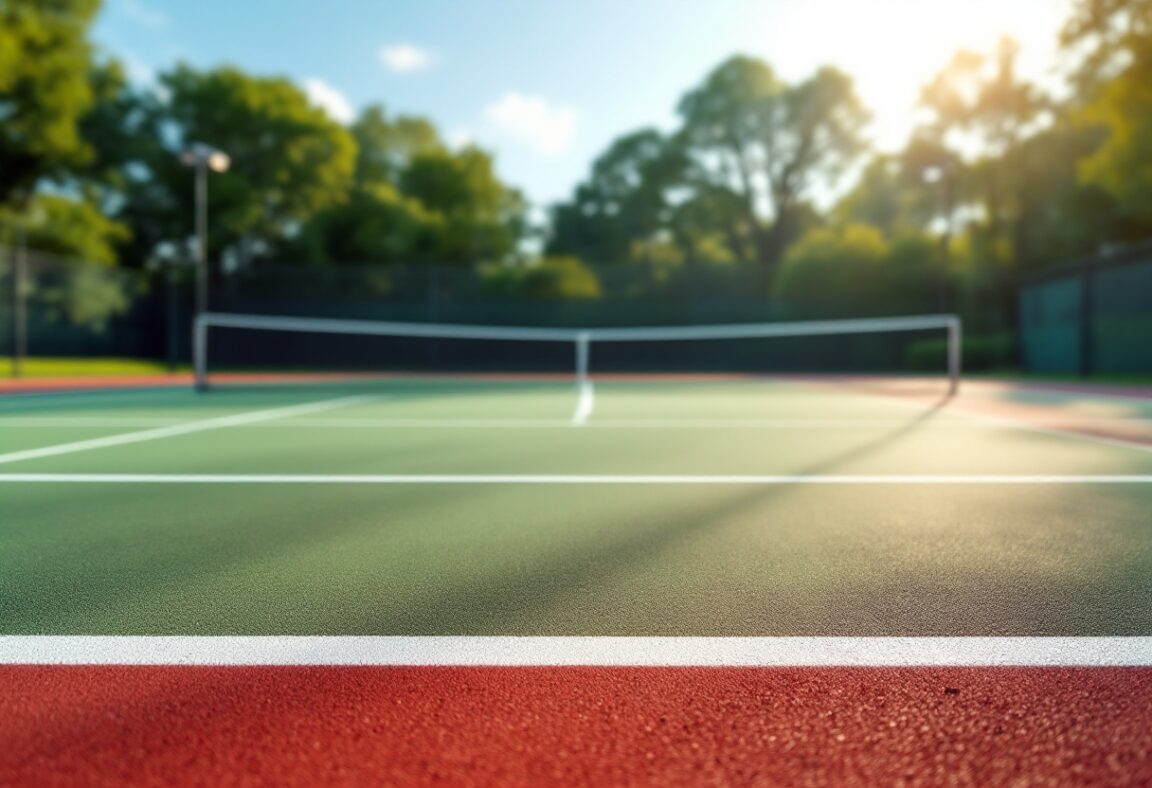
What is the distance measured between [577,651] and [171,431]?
21.8 feet

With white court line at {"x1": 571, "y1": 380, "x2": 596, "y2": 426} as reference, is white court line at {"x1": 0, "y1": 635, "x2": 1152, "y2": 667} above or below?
below

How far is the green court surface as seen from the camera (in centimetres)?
233

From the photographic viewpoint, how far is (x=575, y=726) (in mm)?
1632

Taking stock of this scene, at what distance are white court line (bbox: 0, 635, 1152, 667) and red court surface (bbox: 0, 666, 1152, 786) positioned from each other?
55mm

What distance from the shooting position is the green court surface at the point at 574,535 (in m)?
2.33

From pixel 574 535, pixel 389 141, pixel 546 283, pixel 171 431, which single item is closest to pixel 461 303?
pixel 546 283

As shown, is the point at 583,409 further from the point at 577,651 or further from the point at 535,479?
the point at 577,651

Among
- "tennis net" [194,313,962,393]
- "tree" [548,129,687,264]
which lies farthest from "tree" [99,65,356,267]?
"tree" [548,129,687,264]

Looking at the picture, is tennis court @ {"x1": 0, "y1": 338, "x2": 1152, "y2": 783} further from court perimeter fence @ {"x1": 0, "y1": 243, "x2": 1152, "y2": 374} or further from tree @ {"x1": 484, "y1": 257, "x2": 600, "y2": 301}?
tree @ {"x1": 484, "y1": 257, "x2": 600, "y2": 301}

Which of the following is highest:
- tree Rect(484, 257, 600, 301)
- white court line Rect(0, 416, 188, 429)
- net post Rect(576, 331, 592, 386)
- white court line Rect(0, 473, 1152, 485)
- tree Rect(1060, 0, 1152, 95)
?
tree Rect(1060, 0, 1152, 95)

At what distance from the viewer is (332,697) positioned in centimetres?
176

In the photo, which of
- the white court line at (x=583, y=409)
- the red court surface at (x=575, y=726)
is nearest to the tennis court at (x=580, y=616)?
the red court surface at (x=575, y=726)

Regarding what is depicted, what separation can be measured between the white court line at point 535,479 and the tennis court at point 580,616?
0.13 ft

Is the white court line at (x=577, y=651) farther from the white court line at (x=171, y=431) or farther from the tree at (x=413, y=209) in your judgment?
the tree at (x=413, y=209)
